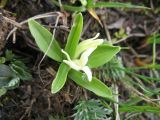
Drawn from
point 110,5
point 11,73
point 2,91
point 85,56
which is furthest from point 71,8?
point 2,91

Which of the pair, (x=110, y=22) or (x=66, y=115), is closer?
(x=66, y=115)

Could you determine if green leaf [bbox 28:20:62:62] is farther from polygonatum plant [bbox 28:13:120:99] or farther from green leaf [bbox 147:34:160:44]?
green leaf [bbox 147:34:160:44]

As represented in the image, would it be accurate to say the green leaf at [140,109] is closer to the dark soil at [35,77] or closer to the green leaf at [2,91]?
the dark soil at [35,77]

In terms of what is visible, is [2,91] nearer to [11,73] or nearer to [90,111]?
[11,73]

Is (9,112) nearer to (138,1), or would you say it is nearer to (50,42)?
(50,42)

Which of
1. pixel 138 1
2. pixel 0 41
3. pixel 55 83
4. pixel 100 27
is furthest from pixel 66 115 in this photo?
pixel 138 1
